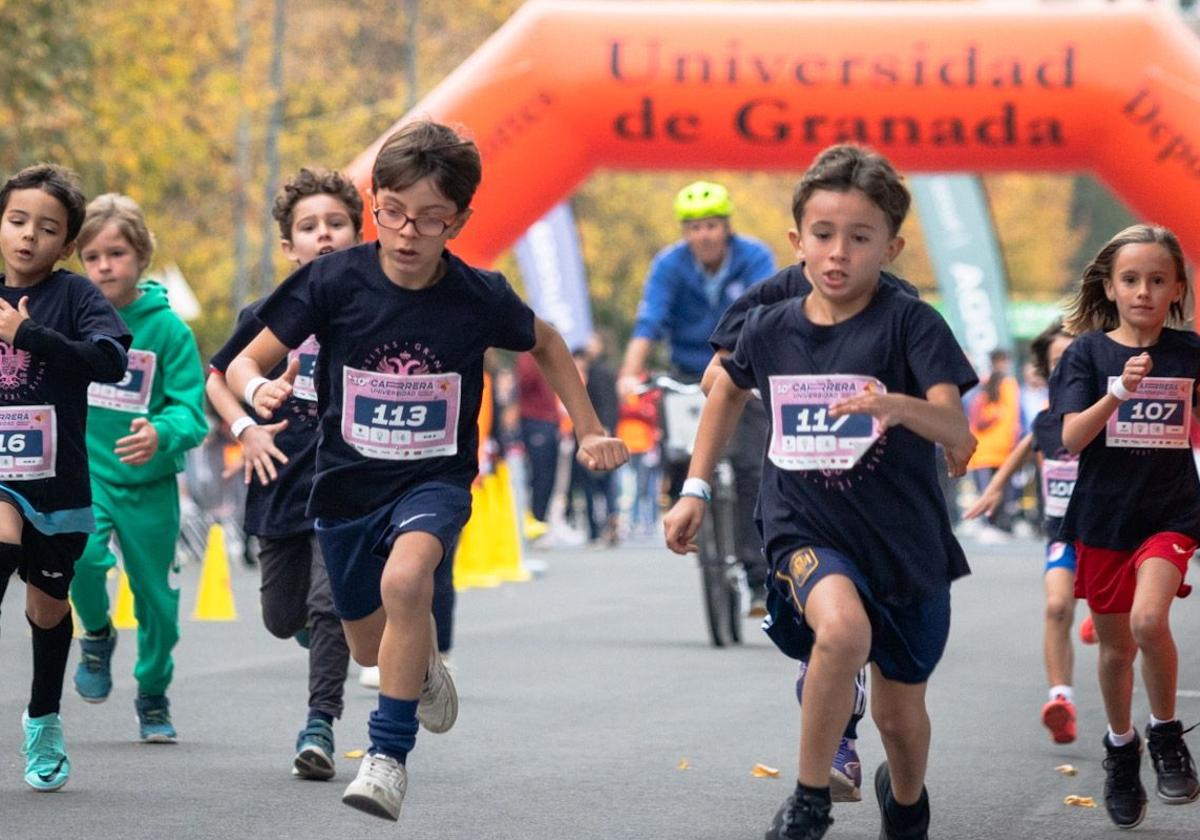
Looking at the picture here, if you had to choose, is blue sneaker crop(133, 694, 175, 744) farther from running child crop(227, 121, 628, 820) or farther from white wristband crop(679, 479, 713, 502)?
white wristband crop(679, 479, 713, 502)

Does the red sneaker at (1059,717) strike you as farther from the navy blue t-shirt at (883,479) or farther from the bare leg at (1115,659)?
the navy blue t-shirt at (883,479)

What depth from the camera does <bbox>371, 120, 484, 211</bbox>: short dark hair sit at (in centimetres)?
593

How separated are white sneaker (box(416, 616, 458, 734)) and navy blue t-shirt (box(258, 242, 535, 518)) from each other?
1.84ft

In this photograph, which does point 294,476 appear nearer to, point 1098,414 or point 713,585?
point 1098,414

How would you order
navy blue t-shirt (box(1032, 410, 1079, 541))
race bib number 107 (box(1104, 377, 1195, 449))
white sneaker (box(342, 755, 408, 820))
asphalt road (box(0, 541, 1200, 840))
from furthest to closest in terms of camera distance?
navy blue t-shirt (box(1032, 410, 1079, 541)) → race bib number 107 (box(1104, 377, 1195, 449)) → asphalt road (box(0, 541, 1200, 840)) → white sneaker (box(342, 755, 408, 820))

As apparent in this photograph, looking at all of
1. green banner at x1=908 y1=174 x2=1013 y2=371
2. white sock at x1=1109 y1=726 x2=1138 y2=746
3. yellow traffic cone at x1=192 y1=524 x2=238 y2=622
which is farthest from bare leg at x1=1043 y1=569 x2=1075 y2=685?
green banner at x1=908 y1=174 x2=1013 y2=371

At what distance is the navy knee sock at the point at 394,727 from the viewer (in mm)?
5598

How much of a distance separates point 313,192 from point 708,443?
95.6 inches

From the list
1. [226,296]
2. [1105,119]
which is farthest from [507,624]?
[226,296]

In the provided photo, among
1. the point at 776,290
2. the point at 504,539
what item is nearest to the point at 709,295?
the point at 776,290

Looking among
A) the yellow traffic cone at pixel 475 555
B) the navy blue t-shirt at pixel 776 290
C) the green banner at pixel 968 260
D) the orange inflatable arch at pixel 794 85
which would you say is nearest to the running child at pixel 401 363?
the navy blue t-shirt at pixel 776 290

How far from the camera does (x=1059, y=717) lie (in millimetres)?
8281

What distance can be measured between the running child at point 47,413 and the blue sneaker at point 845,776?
2284mm

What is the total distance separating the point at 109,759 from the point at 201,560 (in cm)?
1309
